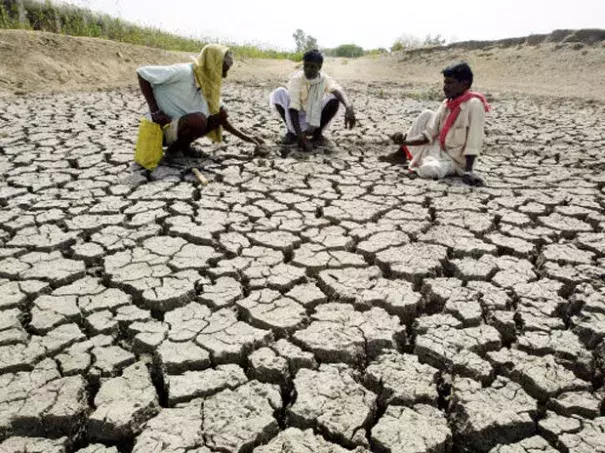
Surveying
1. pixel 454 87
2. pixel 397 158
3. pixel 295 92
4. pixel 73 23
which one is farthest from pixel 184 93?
pixel 73 23

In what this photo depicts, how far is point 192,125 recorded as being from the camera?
4.05 metres

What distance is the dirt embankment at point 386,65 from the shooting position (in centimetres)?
823

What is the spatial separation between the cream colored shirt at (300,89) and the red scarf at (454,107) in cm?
137

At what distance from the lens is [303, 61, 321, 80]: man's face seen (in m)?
4.49

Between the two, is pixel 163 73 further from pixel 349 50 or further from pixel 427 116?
pixel 349 50

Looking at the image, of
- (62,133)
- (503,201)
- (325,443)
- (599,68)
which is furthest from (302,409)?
(599,68)

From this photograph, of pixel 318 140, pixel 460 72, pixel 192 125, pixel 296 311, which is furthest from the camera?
pixel 318 140

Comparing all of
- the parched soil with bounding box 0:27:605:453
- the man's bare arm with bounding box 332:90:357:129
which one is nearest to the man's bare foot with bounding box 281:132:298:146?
the man's bare arm with bounding box 332:90:357:129

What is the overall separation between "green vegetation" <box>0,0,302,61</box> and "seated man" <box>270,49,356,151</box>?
7.82m

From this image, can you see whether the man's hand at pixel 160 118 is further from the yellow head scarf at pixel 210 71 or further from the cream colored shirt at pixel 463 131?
the cream colored shirt at pixel 463 131

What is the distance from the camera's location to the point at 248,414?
1583 mm

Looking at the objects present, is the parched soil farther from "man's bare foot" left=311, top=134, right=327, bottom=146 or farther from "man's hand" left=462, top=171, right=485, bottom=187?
"man's bare foot" left=311, top=134, right=327, bottom=146

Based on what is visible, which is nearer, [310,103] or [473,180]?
[473,180]

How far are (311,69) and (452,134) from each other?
1.51 metres
